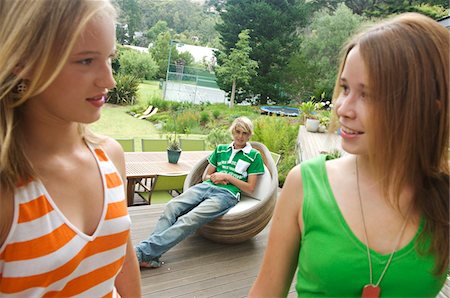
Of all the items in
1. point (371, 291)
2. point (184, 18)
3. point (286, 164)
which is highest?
point (184, 18)

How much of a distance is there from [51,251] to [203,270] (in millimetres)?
2362

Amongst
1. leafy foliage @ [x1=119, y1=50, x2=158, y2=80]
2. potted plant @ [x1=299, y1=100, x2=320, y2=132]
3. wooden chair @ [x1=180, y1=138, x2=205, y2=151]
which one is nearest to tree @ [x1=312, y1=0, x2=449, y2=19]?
potted plant @ [x1=299, y1=100, x2=320, y2=132]

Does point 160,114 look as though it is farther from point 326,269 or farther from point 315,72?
point 326,269

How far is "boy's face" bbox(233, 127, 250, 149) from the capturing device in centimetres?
352

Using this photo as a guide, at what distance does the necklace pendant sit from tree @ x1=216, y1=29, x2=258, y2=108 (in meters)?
17.5

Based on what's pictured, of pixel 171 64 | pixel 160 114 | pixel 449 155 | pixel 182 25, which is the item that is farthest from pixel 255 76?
pixel 449 155

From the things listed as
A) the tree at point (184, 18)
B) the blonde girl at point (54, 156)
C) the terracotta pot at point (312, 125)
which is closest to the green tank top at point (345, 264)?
the blonde girl at point (54, 156)

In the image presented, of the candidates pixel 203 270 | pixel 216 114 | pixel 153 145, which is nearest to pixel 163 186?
pixel 203 270

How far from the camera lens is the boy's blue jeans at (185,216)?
2.84 metres

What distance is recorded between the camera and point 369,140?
2.48ft

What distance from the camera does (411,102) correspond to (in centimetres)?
73

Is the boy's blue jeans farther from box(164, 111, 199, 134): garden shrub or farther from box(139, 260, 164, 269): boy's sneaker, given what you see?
box(164, 111, 199, 134): garden shrub

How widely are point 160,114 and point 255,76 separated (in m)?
5.96

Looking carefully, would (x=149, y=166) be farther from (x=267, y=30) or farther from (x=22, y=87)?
(x=267, y=30)
